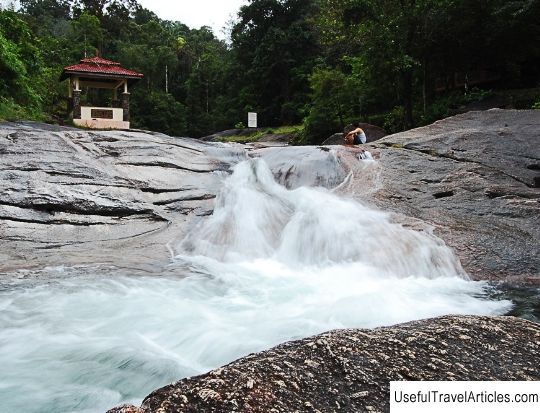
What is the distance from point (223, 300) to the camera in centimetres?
587

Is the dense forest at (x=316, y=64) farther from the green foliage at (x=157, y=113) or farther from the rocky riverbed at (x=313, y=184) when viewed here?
the rocky riverbed at (x=313, y=184)

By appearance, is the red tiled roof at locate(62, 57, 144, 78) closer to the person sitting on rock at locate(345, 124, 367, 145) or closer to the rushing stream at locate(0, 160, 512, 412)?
the person sitting on rock at locate(345, 124, 367, 145)

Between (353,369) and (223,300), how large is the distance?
13.5 ft

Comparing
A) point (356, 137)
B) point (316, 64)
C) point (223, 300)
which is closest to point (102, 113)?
point (356, 137)

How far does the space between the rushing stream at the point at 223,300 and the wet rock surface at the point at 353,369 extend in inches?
75.4

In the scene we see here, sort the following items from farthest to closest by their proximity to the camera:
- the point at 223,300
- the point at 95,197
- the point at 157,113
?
the point at 157,113, the point at 95,197, the point at 223,300

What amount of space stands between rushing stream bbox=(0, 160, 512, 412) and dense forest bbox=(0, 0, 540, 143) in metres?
12.3

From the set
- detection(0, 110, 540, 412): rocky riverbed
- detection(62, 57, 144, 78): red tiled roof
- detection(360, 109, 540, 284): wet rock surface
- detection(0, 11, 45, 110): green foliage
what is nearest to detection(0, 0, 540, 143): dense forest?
detection(0, 11, 45, 110): green foliage

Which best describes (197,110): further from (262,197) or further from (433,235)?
(433,235)

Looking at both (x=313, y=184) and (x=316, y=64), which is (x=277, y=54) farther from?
(x=313, y=184)

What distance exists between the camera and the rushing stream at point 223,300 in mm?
3867

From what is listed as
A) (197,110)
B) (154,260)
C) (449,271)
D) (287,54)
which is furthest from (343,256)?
(197,110)

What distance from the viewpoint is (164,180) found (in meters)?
9.92

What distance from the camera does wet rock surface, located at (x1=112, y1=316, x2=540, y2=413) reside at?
171 centimetres
